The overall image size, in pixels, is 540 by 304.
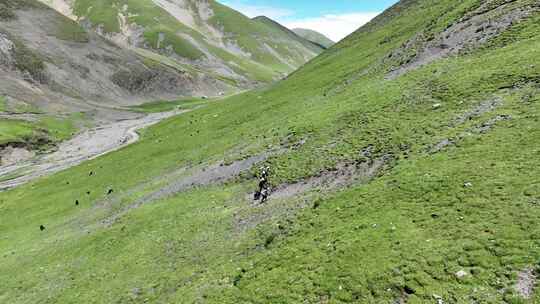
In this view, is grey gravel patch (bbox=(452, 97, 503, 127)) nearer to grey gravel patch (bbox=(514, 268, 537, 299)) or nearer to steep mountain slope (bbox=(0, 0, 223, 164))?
grey gravel patch (bbox=(514, 268, 537, 299))

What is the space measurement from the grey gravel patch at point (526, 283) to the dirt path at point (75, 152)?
90.2m

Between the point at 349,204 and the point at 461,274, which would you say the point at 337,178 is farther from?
the point at 461,274

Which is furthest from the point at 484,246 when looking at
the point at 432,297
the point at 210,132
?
the point at 210,132

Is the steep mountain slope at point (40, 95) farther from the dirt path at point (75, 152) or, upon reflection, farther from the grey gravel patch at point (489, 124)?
the grey gravel patch at point (489, 124)

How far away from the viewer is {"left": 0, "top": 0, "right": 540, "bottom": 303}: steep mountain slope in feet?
62.3

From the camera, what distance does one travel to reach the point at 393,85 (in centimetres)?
4741

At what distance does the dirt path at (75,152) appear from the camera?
89.2 m

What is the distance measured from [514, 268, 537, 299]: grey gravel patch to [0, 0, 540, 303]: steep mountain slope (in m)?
0.06

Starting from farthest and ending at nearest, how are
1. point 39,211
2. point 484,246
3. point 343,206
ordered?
1. point 39,211
2. point 343,206
3. point 484,246

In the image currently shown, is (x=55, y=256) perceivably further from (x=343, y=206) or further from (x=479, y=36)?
(x=479, y=36)

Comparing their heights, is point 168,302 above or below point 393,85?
below

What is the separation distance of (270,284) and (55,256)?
27.4 m

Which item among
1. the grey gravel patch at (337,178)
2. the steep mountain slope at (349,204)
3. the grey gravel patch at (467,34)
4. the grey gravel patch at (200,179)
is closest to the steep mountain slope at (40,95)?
the steep mountain slope at (349,204)

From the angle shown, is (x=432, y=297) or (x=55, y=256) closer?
(x=432, y=297)
